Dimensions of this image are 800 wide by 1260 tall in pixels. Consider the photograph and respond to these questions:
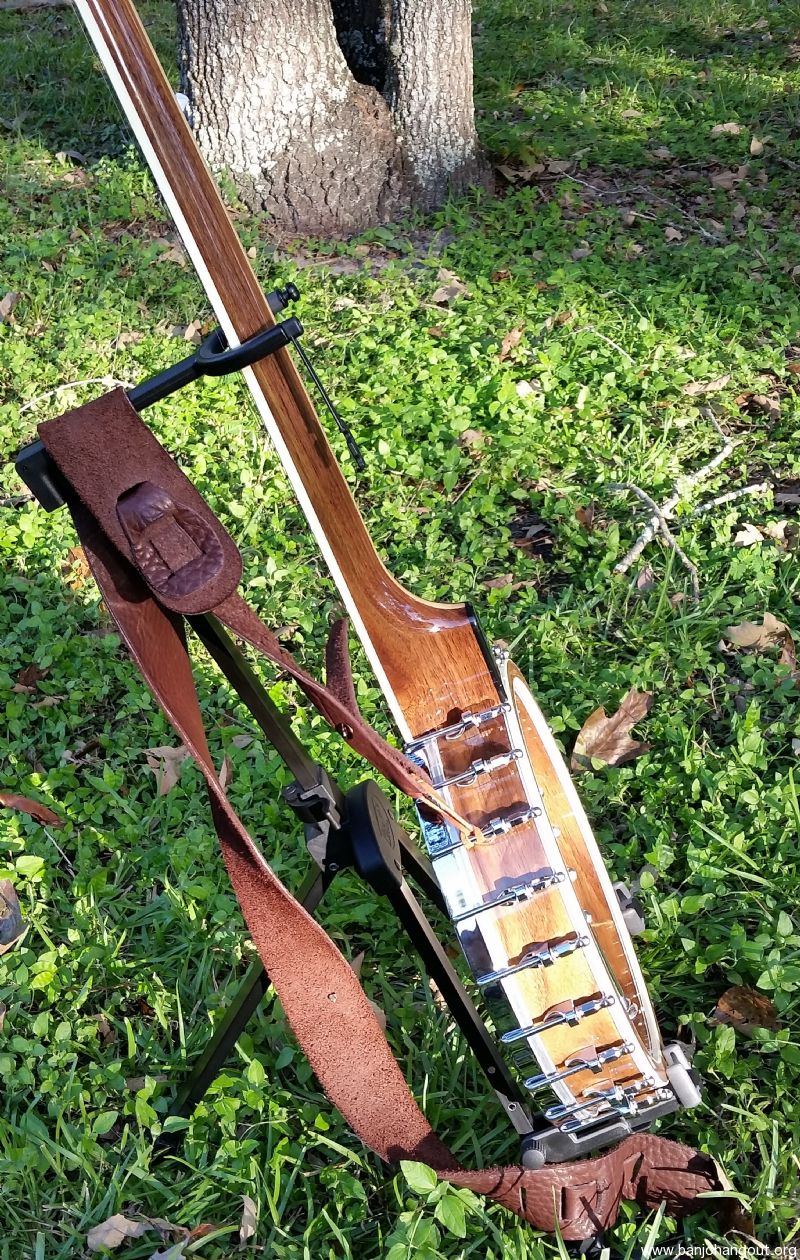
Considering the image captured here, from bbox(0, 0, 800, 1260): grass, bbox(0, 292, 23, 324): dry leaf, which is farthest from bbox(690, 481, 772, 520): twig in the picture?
bbox(0, 292, 23, 324): dry leaf

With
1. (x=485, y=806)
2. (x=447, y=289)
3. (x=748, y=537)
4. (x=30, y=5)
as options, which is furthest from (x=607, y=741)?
(x=30, y=5)

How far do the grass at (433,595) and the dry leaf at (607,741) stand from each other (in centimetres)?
6

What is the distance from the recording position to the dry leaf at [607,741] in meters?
2.45

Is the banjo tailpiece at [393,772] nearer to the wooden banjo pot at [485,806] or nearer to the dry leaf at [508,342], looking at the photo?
the wooden banjo pot at [485,806]

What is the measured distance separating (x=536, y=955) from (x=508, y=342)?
8.64 feet

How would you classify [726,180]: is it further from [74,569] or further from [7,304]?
[74,569]

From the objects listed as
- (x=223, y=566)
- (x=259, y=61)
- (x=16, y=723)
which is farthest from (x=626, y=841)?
(x=259, y=61)

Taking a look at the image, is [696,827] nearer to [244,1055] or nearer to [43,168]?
[244,1055]

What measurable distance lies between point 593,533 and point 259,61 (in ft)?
8.15

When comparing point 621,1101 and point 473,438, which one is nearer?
point 621,1101

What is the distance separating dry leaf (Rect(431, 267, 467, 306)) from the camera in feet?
12.8

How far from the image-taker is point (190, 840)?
2379mm

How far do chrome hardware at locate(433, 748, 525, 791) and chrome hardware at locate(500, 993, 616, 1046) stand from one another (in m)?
0.36

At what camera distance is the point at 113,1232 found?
1740 mm
